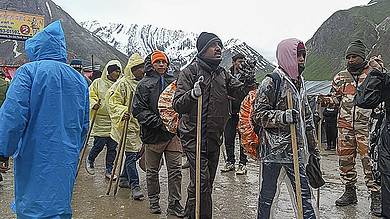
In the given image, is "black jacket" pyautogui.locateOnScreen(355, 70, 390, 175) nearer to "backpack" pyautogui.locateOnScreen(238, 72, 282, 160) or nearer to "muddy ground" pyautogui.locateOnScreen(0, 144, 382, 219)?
"backpack" pyautogui.locateOnScreen(238, 72, 282, 160)

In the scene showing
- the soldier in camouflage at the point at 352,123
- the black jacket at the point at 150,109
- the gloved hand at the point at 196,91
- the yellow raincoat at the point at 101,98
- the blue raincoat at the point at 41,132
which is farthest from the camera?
the yellow raincoat at the point at 101,98

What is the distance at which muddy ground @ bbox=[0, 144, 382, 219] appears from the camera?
6195mm

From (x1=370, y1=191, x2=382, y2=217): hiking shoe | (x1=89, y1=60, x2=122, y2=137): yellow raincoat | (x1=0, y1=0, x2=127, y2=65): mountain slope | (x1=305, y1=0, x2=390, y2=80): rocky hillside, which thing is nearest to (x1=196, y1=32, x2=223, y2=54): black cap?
(x1=370, y1=191, x2=382, y2=217): hiking shoe

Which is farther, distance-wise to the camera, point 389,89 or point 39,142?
point 389,89

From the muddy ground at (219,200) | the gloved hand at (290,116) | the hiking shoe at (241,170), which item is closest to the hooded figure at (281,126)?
the gloved hand at (290,116)

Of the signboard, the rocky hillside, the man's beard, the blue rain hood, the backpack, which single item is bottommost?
the backpack

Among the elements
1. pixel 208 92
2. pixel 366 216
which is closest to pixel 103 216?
pixel 208 92

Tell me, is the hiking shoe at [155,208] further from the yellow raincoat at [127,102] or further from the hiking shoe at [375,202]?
the hiking shoe at [375,202]

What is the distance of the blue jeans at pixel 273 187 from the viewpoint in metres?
4.43

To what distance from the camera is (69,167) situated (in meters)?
3.79

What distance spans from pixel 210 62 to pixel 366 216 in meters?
2.82

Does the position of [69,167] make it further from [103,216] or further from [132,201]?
[132,201]

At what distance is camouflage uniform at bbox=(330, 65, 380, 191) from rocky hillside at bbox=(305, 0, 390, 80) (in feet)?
176

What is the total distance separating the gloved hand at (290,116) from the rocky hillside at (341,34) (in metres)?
56.2
